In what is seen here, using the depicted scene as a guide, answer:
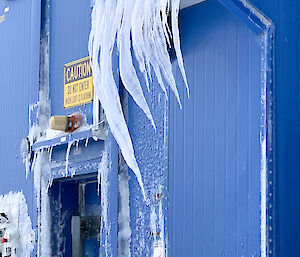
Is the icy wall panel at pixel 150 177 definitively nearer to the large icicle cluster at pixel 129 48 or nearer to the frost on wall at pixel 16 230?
the large icicle cluster at pixel 129 48

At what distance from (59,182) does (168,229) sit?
1172 millimetres

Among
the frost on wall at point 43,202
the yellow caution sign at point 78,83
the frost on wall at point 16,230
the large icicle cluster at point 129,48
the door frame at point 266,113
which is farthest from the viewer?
the frost on wall at point 16,230

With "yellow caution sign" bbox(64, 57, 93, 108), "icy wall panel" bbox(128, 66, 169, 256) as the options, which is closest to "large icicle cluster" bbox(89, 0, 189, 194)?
"icy wall panel" bbox(128, 66, 169, 256)

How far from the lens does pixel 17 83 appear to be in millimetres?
4414

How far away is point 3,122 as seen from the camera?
4.55 m

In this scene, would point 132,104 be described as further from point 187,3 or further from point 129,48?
point 187,3

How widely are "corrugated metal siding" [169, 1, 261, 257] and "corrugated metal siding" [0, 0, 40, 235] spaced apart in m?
1.37

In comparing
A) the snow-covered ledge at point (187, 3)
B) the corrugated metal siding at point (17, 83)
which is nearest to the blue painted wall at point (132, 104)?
the corrugated metal siding at point (17, 83)

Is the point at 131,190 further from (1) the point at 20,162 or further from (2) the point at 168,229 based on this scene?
(1) the point at 20,162

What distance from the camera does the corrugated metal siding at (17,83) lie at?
421cm

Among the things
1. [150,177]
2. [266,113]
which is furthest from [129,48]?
→ [266,113]

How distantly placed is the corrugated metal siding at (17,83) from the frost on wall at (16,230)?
0.07 meters

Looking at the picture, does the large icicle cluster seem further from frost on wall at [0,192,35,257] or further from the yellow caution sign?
frost on wall at [0,192,35,257]

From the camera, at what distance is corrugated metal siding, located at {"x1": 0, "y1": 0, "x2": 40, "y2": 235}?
4207mm
